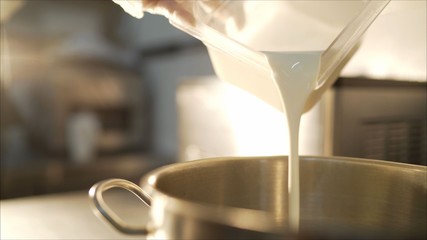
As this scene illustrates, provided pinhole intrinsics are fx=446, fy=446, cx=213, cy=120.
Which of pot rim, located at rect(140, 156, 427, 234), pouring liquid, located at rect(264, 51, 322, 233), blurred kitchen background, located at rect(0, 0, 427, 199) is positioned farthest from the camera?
blurred kitchen background, located at rect(0, 0, 427, 199)

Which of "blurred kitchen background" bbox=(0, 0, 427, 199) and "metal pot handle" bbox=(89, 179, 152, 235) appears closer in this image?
"metal pot handle" bbox=(89, 179, 152, 235)

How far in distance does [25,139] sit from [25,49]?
0.35 m

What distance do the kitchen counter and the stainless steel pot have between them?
0.15 meters

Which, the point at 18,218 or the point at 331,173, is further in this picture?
the point at 18,218

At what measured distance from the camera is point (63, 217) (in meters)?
0.65

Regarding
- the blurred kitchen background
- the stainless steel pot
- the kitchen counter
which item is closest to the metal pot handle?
the stainless steel pot

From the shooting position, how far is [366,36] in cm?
65

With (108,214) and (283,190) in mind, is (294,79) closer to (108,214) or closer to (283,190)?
(283,190)

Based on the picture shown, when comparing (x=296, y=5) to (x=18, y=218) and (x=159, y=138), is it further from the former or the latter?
(x=159, y=138)

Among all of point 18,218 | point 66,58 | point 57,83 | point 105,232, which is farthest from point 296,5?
point 66,58

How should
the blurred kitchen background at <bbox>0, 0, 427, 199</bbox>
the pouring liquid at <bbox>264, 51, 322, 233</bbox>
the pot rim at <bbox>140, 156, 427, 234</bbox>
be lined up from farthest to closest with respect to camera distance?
the blurred kitchen background at <bbox>0, 0, 427, 199</bbox> → the pouring liquid at <bbox>264, 51, 322, 233</bbox> → the pot rim at <bbox>140, 156, 427, 234</bbox>

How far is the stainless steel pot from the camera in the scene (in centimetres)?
33

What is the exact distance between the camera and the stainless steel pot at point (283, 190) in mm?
333

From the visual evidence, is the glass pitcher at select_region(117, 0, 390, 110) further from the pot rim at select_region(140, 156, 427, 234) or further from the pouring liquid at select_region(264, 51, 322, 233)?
the pot rim at select_region(140, 156, 427, 234)
